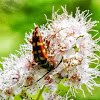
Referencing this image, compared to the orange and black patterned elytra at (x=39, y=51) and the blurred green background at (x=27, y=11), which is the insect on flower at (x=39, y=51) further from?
the blurred green background at (x=27, y=11)

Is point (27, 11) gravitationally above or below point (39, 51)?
above

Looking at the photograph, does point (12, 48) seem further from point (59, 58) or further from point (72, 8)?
point (59, 58)

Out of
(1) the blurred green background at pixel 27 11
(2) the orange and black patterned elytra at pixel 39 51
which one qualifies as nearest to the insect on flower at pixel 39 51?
(2) the orange and black patterned elytra at pixel 39 51

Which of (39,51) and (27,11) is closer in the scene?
(39,51)

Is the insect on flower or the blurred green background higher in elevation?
the blurred green background

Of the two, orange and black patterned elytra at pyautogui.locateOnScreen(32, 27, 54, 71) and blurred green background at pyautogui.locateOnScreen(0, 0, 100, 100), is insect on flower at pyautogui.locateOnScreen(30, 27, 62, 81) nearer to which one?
orange and black patterned elytra at pyautogui.locateOnScreen(32, 27, 54, 71)

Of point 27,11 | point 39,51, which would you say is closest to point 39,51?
point 39,51

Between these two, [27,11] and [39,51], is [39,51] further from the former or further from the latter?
[27,11]

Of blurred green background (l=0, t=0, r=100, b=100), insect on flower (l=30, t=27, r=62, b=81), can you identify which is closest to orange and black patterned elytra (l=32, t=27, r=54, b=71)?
insect on flower (l=30, t=27, r=62, b=81)
